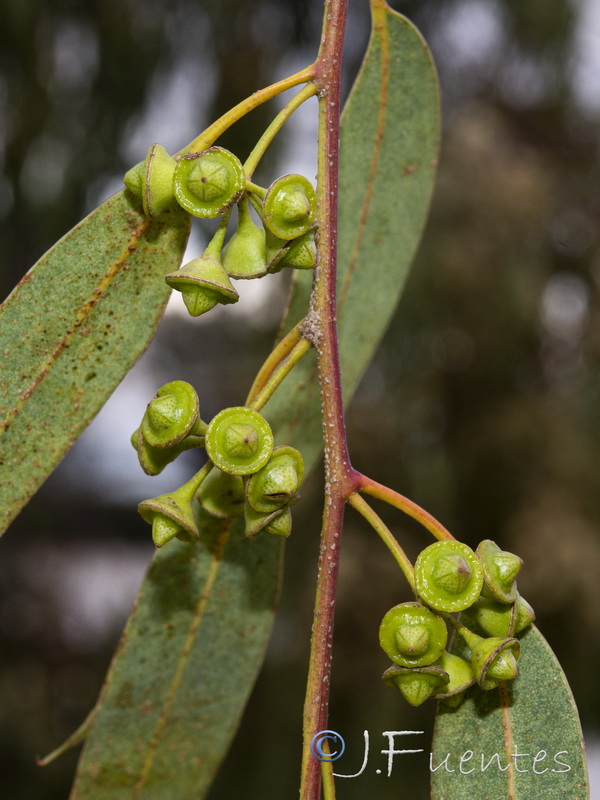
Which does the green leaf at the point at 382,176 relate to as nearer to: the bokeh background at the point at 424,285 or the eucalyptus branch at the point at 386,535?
Answer: the eucalyptus branch at the point at 386,535

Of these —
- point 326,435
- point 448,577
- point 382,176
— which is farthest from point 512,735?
point 382,176

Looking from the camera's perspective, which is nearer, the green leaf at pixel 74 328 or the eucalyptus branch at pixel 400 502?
the eucalyptus branch at pixel 400 502

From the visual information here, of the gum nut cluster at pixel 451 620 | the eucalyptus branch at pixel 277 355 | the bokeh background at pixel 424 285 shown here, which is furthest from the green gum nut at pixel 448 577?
the bokeh background at pixel 424 285

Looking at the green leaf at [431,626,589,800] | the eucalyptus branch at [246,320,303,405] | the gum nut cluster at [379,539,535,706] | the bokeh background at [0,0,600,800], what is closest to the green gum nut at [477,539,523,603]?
the gum nut cluster at [379,539,535,706]

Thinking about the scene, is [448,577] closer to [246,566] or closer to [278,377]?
[278,377]

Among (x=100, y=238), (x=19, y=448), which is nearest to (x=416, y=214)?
(x=100, y=238)

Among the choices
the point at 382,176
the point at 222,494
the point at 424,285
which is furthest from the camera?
the point at 424,285
